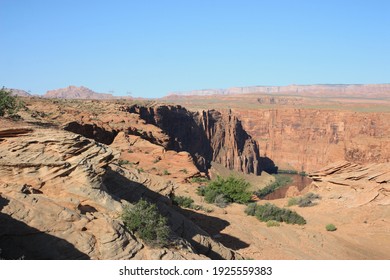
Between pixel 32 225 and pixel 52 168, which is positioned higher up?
pixel 52 168

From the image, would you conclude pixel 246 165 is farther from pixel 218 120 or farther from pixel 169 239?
pixel 169 239

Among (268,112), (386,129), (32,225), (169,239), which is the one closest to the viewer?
(32,225)

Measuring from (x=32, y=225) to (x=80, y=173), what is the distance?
219 centimetres

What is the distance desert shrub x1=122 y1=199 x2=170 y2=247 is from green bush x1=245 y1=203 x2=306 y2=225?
1087 centimetres

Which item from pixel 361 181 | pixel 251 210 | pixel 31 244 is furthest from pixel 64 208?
pixel 361 181

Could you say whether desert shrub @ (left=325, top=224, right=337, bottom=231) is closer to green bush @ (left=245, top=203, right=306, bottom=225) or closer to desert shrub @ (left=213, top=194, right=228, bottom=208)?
green bush @ (left=245, top=203, right=306, bottom=225)

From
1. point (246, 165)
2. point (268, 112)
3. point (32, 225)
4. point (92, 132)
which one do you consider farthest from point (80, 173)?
point (268, 112)

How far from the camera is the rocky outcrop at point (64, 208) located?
289 inches

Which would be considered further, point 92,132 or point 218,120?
point 218,120

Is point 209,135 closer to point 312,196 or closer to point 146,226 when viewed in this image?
point 312,196

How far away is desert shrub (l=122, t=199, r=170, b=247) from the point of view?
8.47 meters

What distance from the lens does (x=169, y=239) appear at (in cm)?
895

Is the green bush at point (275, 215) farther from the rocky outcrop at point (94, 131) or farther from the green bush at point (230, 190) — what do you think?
the rocky outcrop at point (94, 131)

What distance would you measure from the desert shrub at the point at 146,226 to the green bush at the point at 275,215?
10.9 meters
